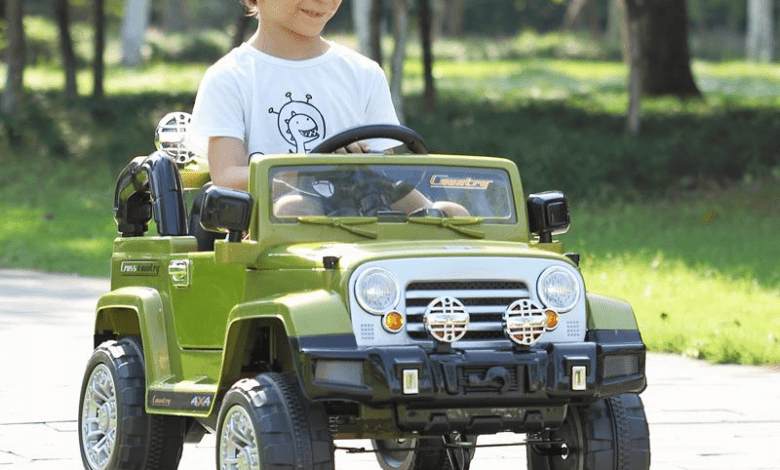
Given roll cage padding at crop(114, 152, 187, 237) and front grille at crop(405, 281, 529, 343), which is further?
roll cage padding at crop(114, 152, 187, 237)

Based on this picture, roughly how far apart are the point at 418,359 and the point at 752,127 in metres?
22.4

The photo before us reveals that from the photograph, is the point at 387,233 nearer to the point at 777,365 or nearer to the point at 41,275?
the point at 777,365

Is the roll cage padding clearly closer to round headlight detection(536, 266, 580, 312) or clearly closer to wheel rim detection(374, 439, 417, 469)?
wheel rim detection(374, 439, 417, 469)

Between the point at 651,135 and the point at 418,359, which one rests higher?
the point at 418,359

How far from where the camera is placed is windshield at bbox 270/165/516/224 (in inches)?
246

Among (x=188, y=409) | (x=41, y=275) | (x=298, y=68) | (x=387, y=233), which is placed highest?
(x=298, y=68)

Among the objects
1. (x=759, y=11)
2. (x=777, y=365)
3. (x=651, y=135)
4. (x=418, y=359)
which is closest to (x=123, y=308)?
(x=418, y=359)

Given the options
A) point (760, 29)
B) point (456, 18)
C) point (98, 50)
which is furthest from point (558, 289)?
point (456, 18)

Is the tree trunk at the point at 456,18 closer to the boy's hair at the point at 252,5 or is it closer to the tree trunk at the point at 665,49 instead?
the tree trunk at the point at 665,49

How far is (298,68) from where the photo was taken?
22.4ft

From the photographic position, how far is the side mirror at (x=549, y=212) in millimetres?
6473

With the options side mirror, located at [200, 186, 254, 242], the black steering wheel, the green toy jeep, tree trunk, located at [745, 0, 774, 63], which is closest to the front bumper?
the green toy jeep

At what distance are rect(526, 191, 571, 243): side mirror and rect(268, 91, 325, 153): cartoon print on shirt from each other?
855 mm

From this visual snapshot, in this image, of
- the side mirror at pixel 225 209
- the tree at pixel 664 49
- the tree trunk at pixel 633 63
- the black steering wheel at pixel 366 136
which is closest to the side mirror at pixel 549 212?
the black steering wheel at pixel 366 136
